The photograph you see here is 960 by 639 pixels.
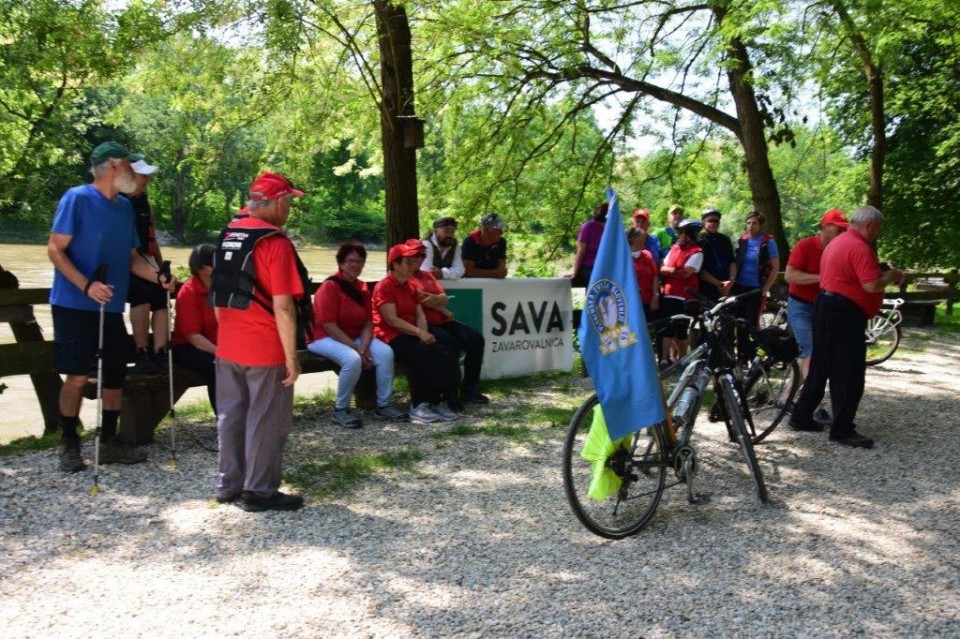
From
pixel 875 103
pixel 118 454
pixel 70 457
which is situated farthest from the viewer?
pixel 875 103

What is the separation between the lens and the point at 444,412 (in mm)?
7578

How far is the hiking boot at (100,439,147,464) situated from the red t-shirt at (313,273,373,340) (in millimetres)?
1765

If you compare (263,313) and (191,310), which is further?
(191,310)

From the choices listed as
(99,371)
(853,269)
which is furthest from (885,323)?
(99,371)

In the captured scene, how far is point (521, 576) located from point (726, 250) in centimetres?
687

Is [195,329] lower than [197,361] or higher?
higher

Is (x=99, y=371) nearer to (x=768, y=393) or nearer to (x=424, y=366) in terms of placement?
(x=424, y=366)

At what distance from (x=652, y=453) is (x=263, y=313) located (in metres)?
2.26

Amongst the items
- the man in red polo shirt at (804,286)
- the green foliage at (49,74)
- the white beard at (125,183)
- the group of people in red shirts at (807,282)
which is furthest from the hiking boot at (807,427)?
the green foliage at (49,74)

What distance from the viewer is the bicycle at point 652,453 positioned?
477 centimetres

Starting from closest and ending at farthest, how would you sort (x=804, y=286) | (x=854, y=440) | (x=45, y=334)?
(x=854, y=440) → (x=804, y=286) → (x=45, y=334)

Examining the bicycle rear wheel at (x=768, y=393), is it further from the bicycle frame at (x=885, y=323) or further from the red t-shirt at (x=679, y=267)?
the bicycle frame at (x=885, y=323)

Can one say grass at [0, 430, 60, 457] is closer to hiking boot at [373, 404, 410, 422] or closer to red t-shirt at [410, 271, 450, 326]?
hiking boot at [373, 404, 410, 422]

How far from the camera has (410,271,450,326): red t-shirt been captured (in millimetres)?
8070
